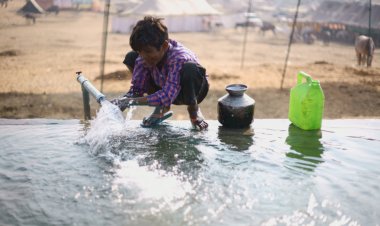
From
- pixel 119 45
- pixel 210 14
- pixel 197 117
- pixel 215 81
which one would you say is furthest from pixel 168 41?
pixel 210 14

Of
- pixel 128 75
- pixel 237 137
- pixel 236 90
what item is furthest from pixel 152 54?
pixel 128 75

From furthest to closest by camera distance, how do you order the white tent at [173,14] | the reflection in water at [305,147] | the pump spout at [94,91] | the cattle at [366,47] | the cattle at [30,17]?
the white tent at [173,14] < the cattle at [30,17] < the cattle at [366,47] < the pump spout at [94,91] < the reflection in water at [305,147]

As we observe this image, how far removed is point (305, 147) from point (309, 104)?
1.62 feet

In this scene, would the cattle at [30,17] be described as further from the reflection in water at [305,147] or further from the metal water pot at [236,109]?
the reflection in water at [305,147]

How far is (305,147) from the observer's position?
328 centimetres

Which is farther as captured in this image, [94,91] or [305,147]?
[94,91]

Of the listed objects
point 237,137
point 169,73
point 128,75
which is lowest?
point 128,75

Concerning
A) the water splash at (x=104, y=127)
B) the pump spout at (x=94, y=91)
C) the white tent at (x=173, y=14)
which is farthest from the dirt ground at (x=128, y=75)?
the water splash at (x=104, y=127)

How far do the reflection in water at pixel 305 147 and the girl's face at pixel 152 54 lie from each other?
1.30 m

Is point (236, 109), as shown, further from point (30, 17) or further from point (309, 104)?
point (30, 17)

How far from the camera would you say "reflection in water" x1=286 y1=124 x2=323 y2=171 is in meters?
2.95

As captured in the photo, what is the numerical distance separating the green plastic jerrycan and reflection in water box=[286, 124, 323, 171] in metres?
0.07

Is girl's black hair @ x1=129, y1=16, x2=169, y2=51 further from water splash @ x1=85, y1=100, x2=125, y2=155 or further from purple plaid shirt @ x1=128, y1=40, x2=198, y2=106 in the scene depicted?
water splash @ x1=85, y1=100, x2=125, y2=155

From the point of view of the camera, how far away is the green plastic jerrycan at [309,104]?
359 cm
